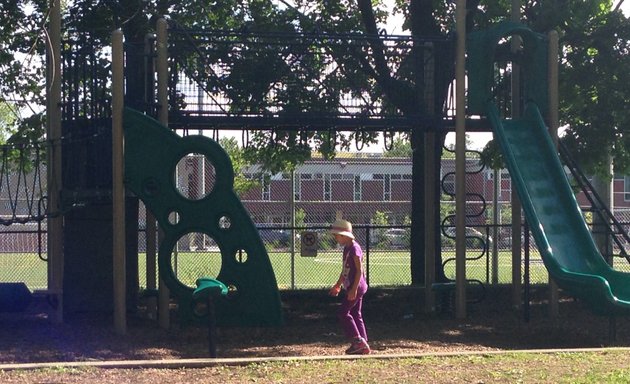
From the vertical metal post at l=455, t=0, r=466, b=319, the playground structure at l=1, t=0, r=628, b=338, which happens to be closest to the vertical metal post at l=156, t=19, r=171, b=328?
the playground structure at l=1, t=0, r=628, b=338

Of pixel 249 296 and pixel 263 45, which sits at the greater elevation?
pixel 263 45

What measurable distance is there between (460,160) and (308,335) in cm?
300

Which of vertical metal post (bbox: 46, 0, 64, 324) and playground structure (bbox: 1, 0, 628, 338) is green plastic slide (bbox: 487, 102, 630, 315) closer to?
playground structure (bbox: 1, 0, 628, 338)

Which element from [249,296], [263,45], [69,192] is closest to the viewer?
[249,296]

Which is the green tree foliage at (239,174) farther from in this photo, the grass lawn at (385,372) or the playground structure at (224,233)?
the grass lawn at (385,372)

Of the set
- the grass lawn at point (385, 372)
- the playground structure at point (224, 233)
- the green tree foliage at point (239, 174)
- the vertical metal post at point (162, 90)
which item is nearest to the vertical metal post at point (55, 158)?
the playground structure at point (224, 233)

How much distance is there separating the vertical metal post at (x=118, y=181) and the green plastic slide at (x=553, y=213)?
182 inches

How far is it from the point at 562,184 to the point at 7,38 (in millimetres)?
8356

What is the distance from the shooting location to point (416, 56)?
1288cm

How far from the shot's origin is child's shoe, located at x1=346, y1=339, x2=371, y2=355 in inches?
348

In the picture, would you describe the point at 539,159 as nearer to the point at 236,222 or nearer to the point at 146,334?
the point at 236,222

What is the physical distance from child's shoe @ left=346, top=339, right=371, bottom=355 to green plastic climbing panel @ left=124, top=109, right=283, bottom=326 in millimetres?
1749

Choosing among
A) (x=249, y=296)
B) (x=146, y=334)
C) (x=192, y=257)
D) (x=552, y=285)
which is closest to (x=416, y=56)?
(x=552, y=285)

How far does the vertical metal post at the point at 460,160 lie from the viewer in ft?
38.3
